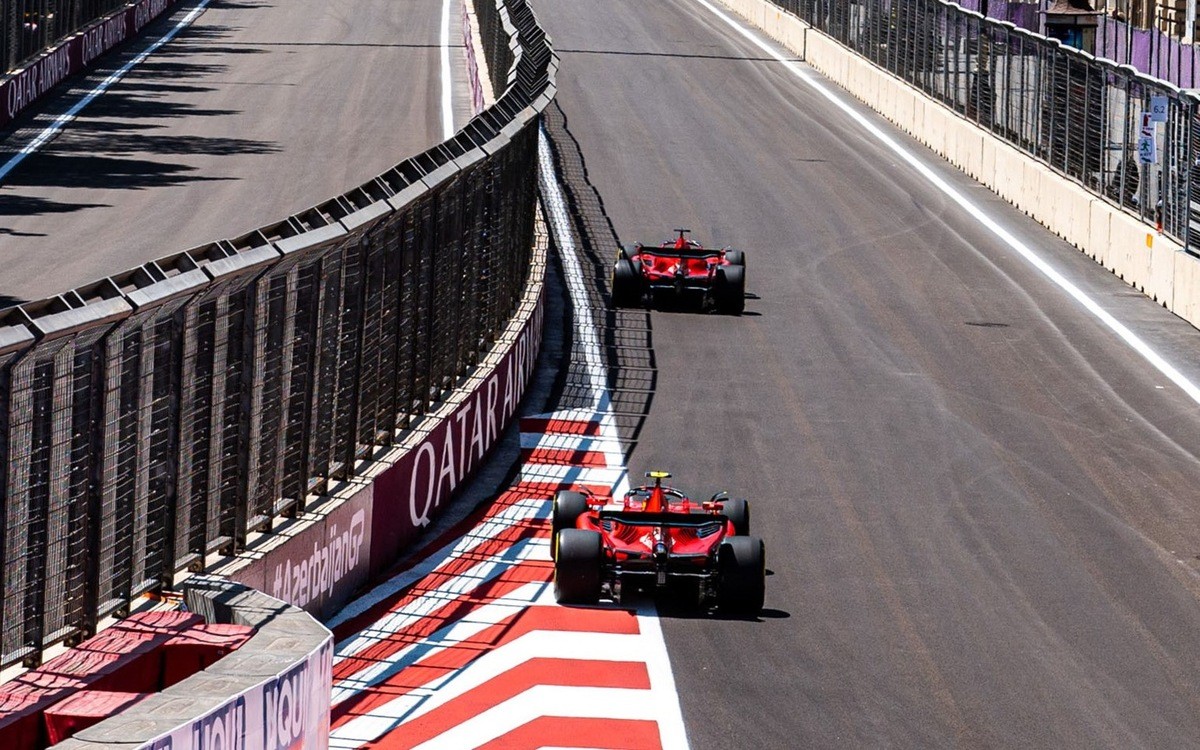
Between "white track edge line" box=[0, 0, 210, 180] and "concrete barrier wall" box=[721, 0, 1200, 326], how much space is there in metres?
17.4

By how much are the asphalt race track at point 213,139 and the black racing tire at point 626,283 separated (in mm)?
6450

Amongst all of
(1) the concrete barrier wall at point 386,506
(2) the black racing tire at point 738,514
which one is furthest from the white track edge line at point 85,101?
(2) the black racing tire at point 738,514

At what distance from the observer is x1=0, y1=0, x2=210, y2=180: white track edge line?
36469 mm

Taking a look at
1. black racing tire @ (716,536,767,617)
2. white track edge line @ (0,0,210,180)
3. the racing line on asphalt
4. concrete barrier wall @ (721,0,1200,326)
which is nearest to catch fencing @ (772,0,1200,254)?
concrete barrier wall @ (721,0,1200,326)

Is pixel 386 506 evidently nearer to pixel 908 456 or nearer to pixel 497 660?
pixel 497 660

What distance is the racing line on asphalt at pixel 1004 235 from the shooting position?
23.8 metres

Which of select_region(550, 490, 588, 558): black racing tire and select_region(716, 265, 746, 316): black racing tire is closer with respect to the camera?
select_region(550, 490, 588, 558): black racing tire

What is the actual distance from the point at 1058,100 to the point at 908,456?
1445 centimetres

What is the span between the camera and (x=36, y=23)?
1737 inches

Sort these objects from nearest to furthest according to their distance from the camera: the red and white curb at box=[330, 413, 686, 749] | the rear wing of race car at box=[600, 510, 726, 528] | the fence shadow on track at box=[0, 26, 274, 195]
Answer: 1. the red and white curb at box=[330, 413, 686, 749]
2. the rear wing of race car at box=[600, 510, 726, 528]
3. the fence shadow on track at box=[0, 26, 274, 195]

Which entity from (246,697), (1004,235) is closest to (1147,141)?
(1004,235)

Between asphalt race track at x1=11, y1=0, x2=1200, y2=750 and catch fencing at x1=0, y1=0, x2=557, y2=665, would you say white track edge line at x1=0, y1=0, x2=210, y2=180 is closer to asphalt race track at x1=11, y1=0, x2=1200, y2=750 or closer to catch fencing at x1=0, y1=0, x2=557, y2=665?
asphalt race track at x1=11, y1=0, x2=1200, y2=750

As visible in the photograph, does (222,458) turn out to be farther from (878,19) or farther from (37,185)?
(878,19)

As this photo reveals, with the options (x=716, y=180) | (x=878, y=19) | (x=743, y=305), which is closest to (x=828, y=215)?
(x=716, y=180)
